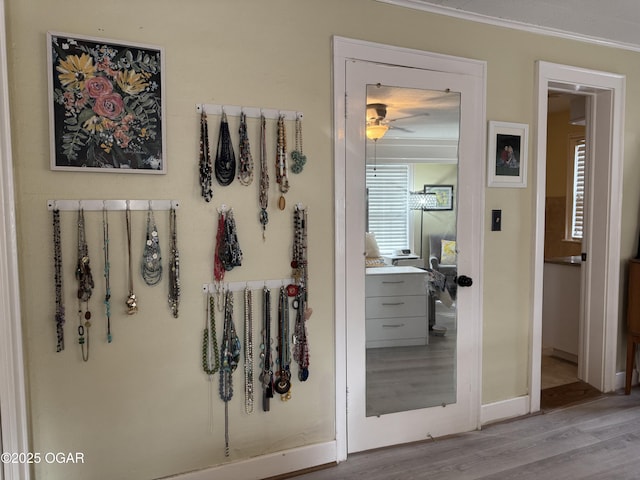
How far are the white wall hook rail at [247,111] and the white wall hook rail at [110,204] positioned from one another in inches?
17.4

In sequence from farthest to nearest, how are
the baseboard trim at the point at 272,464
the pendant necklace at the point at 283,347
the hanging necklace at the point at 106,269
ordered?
the pendant necklace at the point at 283,347
the baseboard trim at the point at 272,464
the hanging necklace at the point at 106,269

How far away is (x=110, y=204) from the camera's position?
5.88 feet

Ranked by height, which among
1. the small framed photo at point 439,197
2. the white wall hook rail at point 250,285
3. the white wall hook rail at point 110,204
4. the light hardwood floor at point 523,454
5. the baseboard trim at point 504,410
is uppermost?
the small framed photo at point 439,197

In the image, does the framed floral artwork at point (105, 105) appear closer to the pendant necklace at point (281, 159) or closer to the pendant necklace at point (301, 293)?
the pendant necklace at point (281, 159)

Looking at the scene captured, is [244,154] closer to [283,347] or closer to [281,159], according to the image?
[281,159]

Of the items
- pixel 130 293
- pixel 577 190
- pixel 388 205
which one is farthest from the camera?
pixel 577 190

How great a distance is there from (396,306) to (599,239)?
1.74m

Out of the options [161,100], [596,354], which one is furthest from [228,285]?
[596,354]

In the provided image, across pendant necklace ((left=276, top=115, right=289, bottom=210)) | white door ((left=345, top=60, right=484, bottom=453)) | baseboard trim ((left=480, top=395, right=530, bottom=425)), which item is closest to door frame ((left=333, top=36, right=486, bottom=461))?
white door ((left=345, top=60, right=484, bottom=453))

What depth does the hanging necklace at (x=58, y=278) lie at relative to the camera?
1.71 meters

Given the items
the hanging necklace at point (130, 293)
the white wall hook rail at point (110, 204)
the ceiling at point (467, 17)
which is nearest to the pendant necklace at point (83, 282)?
the white wall hook rail at point (110, 204)

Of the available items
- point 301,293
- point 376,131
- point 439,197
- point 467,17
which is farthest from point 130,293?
point 467,17

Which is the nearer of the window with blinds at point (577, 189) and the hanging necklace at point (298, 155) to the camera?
the hanging necklace at point (298, 155)

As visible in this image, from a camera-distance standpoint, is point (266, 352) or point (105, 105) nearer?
point (105, 105)
